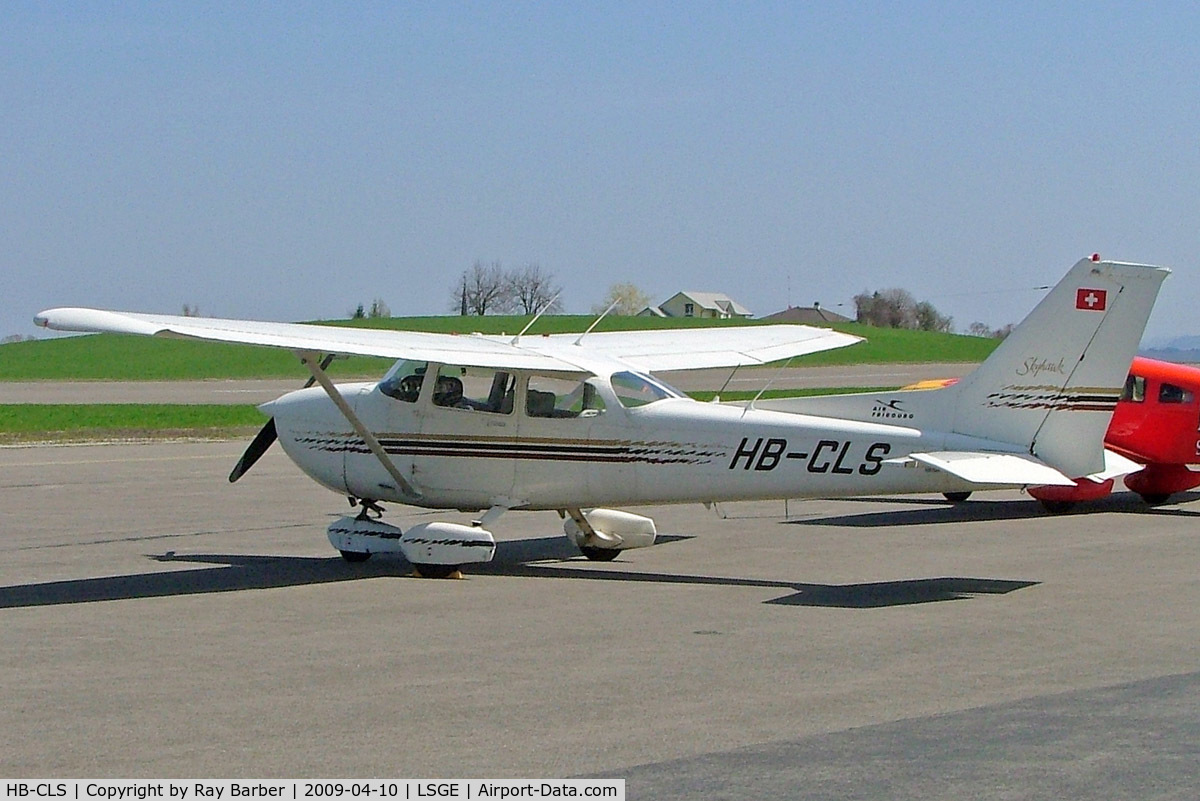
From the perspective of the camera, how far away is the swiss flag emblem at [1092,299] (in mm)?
12680

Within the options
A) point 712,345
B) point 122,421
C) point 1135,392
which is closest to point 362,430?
point 712,345

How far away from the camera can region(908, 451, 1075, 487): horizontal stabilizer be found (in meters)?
11.6

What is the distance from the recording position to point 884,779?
623 centimetres

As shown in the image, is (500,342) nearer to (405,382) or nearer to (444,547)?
(405,382)

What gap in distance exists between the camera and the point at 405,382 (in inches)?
552

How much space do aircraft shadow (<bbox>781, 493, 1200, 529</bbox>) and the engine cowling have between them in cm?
345

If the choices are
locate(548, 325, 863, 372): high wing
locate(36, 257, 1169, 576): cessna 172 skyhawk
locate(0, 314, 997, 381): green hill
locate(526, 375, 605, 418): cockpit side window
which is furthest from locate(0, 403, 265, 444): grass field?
locate(0, 314, 997, 381): green hill

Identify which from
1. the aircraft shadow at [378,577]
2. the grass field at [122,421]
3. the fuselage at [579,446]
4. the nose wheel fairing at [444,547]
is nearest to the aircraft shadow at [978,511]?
the aircraft shadow at [378,577]

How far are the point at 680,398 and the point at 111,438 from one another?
1981 centimetres

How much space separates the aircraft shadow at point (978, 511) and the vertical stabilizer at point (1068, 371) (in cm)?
451

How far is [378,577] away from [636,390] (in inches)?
107

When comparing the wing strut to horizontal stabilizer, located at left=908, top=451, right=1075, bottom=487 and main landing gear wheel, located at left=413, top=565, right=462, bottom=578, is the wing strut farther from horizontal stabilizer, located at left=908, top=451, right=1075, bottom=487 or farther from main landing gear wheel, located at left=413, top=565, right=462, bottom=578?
horizontal stabilizer, located at left=908, top=451, right=1075, bottom=487

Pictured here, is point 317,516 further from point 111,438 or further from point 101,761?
point 111,438

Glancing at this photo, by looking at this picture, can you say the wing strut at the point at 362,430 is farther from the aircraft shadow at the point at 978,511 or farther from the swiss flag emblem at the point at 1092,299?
the swiss flag emblem at the point at 1092,299
